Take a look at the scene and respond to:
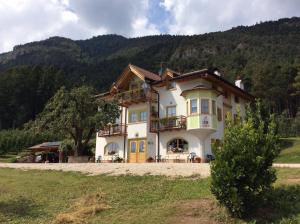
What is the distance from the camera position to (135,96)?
36.8 metres

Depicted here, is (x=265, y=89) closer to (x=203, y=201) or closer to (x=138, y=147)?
(x=138, y=147)

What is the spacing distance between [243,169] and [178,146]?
23023 mm

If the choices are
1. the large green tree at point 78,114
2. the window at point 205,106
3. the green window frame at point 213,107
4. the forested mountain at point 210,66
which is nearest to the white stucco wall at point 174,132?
the green window frame at point 213,107

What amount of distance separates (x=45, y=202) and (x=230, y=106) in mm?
24976

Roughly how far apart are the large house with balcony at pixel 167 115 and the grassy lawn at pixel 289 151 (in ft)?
18.7

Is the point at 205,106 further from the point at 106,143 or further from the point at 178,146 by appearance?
the point at 106,143

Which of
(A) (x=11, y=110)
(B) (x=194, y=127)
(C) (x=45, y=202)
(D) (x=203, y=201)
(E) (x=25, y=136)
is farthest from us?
(A) (x=11, y=110)

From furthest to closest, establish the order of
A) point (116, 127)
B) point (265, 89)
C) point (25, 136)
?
point (265, 89)
point (25, 136)
point (116, 127)

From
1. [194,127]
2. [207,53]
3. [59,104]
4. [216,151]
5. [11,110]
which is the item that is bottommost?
[216,151]

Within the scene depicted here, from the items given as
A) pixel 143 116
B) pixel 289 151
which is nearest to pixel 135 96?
pixel 143 116

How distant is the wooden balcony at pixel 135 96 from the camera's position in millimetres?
35844

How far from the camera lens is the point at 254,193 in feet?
36.0

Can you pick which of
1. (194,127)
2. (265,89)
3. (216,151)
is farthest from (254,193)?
(265,89)

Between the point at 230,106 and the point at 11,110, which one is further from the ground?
the point at 11,110
